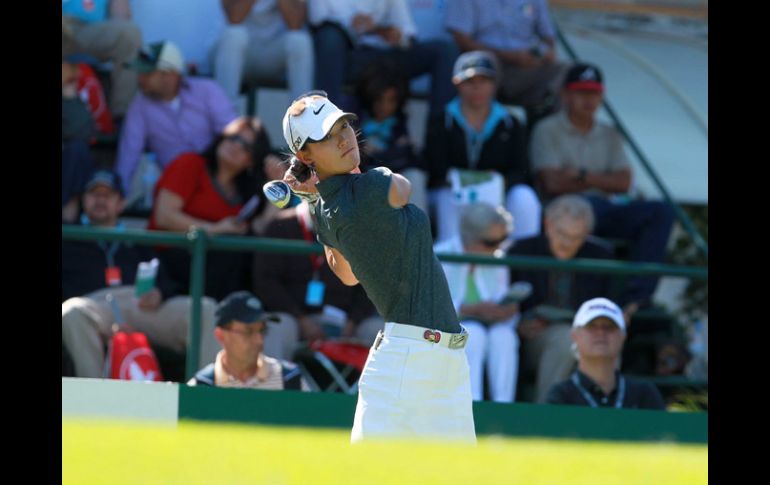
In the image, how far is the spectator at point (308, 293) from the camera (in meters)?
9.07

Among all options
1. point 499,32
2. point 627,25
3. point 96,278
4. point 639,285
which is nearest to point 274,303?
point 96,278

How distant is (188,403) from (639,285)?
3.64m

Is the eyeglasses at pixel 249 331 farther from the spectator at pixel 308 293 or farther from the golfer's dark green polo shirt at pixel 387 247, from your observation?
the golfer's dark green polo shirt at pixel 387 247

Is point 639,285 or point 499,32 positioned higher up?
point 499,32

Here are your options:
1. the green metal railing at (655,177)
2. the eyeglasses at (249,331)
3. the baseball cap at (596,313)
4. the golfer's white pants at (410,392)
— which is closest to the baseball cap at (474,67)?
the green metal railing at (655,177)

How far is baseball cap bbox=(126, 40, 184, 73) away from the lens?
10000 millimetres

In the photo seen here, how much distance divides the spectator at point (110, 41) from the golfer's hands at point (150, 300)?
7.05ft

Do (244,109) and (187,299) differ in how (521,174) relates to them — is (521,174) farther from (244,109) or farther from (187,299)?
(187,299)

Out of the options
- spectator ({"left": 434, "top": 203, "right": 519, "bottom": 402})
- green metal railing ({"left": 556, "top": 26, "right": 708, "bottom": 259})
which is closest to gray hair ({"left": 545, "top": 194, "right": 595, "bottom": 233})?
spectator ({"left": 434, "top": 203, "right": 519, "bottom": 402})

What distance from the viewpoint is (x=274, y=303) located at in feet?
29.8

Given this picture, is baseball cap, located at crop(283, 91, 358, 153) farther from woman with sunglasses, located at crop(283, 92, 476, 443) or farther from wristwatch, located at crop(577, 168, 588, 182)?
wristwatch, located at crop(577, 168, 588, 182)

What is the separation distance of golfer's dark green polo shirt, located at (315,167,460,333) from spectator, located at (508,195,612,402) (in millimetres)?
3889

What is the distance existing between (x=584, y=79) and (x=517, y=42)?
91cm

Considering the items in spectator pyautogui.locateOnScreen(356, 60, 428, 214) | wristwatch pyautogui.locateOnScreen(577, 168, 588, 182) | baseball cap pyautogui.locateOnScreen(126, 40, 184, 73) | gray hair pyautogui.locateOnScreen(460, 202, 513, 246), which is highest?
baseball cap pyautogui.locateOnScreen(126, 40, 184, 73)
